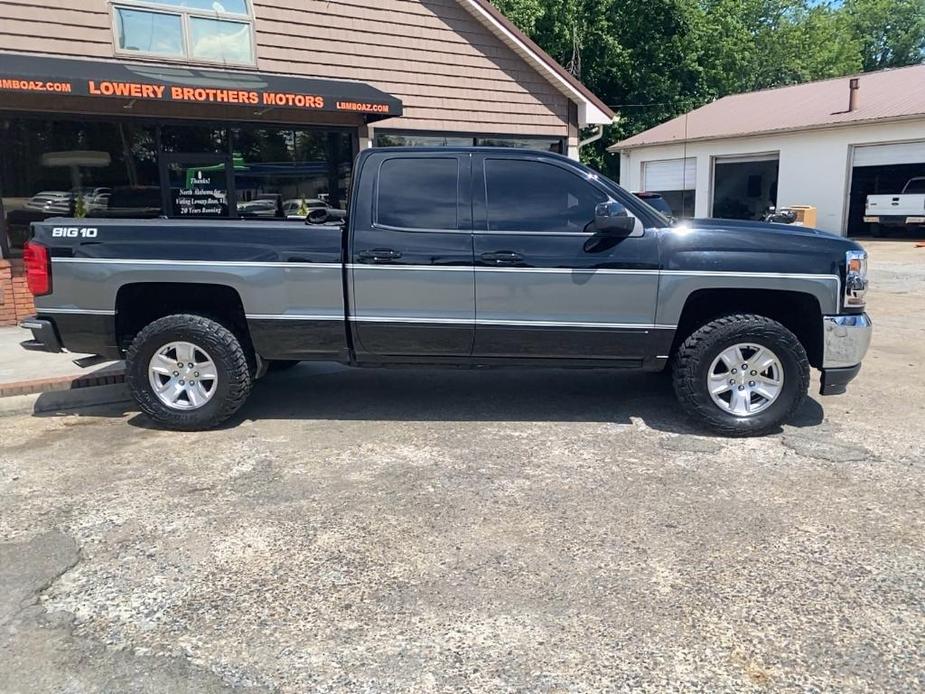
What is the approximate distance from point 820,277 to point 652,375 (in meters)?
2.09

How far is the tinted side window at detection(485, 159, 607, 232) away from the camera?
5.21 metres

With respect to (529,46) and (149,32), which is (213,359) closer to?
(149,32)

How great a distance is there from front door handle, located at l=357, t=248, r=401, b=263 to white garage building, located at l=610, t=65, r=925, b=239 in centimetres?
2221

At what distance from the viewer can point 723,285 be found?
5070mm

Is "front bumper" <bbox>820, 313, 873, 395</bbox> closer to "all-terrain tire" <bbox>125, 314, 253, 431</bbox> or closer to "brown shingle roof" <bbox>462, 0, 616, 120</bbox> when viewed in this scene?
"all-terrain tire" <bbox>125, 314, 253, 431</bbox>

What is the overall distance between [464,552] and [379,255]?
2379 mm

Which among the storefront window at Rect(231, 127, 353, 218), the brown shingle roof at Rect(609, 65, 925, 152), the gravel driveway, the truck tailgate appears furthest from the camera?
the brown shingle roof at Rect(609, 65, 925, 152)

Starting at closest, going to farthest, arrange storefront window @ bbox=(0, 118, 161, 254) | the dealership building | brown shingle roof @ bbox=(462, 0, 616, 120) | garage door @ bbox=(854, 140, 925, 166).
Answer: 1. the dealership building
2. storefront window @ bbox=(0, 118, 161, 254)
3. brown shingle roof @ bbox=(462, 0, 616, 120)
4. garage door @ bbox=(854, 140, 925, 166)

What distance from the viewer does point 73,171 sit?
979 cm

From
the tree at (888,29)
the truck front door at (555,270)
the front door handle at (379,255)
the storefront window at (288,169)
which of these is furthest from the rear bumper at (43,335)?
the tree at (888,29)

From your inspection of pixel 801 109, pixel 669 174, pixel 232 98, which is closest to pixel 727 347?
pixel 232 98

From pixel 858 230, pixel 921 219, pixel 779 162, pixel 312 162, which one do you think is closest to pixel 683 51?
pixel 779 162

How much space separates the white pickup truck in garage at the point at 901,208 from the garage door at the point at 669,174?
6.55 m

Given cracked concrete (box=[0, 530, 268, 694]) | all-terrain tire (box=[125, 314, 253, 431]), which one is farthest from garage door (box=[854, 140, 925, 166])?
cracked concrete (box=[0, 530, 268, 694])
